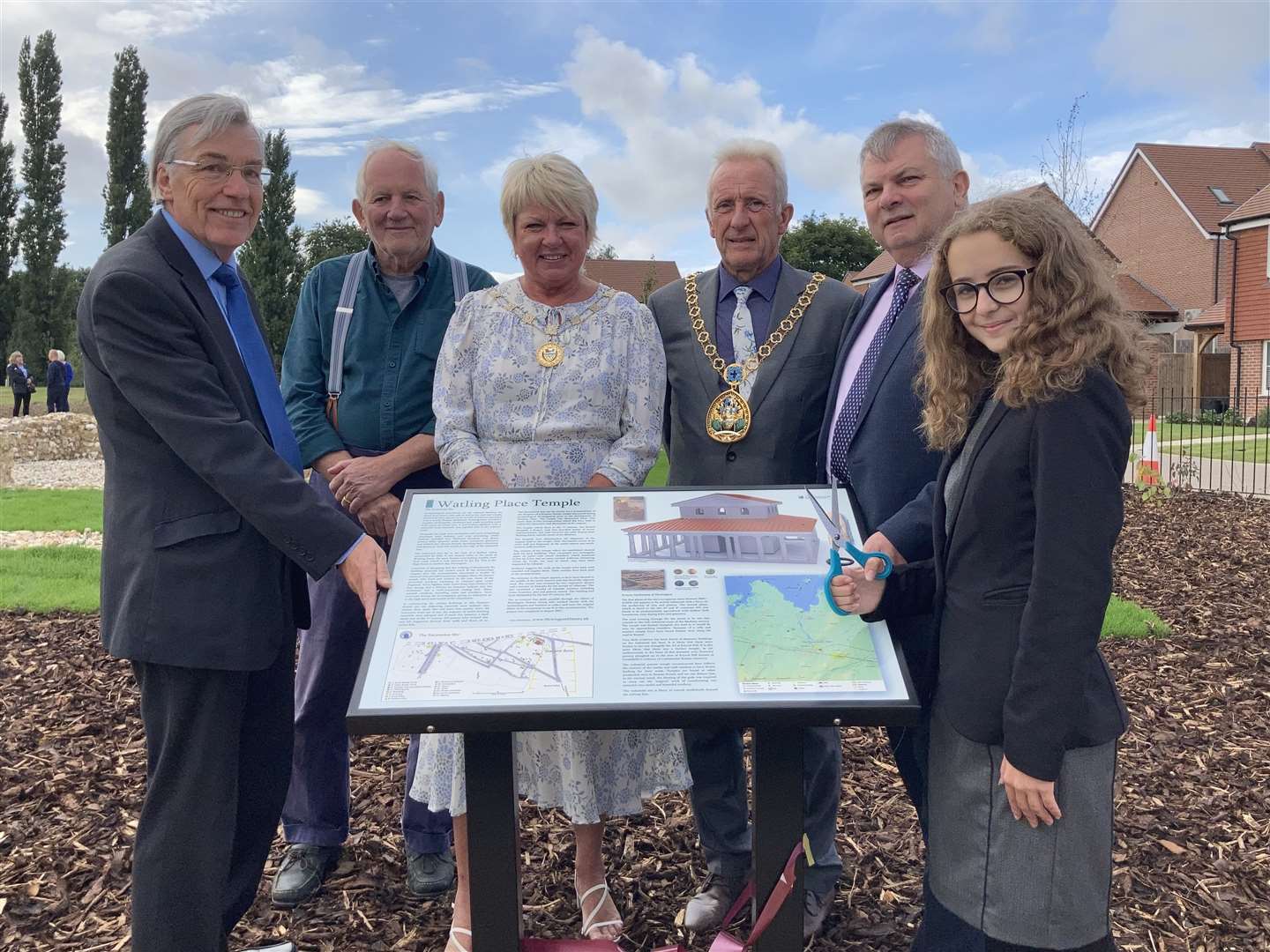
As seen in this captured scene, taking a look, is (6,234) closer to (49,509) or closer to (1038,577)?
(49,509)

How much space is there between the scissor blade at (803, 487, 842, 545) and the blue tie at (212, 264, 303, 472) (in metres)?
1.54

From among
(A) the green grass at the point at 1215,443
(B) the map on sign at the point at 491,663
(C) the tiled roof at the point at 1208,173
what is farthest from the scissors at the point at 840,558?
(C) the tiled roof at the point at 1208,173

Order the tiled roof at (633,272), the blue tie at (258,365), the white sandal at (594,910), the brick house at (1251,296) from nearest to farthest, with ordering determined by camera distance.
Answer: the blue tie at (258,365) < the white sandal at (594,910) < the brick house at (1251,296) < the tiled roof at (633,272)

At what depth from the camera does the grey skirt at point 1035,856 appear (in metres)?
2.30

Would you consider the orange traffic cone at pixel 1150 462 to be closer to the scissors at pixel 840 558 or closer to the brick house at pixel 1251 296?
the scissors at pixel 840 558

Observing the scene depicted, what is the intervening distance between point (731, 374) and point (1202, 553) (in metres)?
7.84

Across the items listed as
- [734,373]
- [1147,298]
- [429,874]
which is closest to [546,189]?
[734,373]

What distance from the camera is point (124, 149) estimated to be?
44906 mm

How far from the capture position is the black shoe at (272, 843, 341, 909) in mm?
3672

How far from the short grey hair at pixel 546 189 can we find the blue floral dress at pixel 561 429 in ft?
0.99

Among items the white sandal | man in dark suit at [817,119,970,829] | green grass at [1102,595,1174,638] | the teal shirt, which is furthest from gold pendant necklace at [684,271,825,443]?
green grass at [1102,595,1174,638]

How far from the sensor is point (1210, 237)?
34938mm

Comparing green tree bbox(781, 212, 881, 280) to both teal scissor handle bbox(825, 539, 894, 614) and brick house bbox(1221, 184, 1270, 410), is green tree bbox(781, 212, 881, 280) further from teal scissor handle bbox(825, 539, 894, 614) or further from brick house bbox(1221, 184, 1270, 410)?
teal scissor handle bbox(825, 539, 894, 614)

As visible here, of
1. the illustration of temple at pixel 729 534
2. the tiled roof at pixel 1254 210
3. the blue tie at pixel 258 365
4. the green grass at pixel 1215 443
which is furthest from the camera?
the tiled roof at pixel 1254 210
